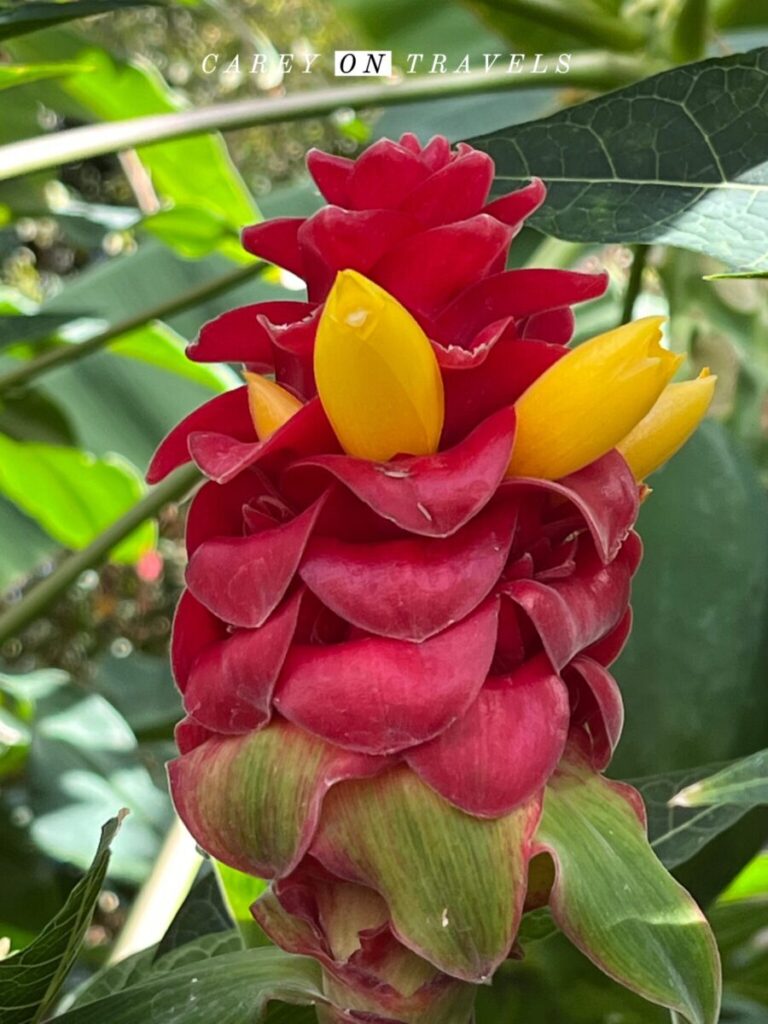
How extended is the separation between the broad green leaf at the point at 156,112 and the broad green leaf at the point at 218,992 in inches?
20.4

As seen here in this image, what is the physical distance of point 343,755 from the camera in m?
0.20

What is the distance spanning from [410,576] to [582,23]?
1.72 feet

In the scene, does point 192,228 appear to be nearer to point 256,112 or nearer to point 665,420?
point 256,112

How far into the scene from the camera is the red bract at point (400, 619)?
20cm

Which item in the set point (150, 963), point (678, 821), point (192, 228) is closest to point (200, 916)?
point (150, 963)

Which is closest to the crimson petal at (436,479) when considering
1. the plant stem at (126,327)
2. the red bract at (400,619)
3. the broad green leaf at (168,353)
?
the red bract at (400,619)

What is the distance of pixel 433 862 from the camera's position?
20 cm

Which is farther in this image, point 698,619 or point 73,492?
point 73,492

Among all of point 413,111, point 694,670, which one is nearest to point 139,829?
point 694,670

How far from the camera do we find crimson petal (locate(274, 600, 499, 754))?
195mm

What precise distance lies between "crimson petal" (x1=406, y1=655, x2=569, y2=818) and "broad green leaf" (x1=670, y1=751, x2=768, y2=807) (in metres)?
0.07

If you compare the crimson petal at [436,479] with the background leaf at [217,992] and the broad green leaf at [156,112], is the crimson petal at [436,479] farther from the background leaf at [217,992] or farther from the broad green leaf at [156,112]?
the broad green leaf at [156,112]

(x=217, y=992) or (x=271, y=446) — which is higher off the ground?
(x=271, y=446)

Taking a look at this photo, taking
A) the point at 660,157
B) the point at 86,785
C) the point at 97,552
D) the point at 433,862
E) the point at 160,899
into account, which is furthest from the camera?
the point at 86,785
